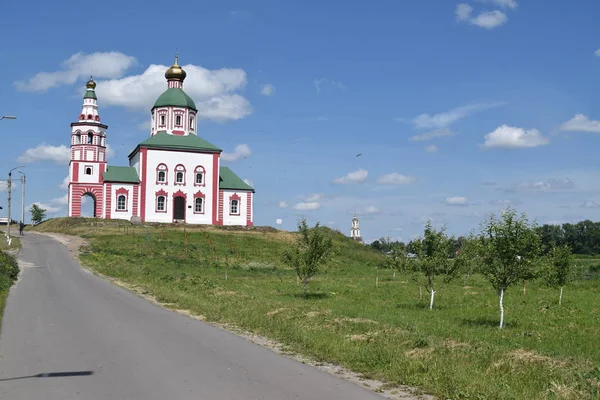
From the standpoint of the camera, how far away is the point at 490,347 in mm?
14008

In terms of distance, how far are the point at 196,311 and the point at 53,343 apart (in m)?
7.00

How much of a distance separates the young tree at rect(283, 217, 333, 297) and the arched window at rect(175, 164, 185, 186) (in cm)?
4274

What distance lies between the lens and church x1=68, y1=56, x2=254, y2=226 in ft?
232

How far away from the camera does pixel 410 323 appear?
1925cm

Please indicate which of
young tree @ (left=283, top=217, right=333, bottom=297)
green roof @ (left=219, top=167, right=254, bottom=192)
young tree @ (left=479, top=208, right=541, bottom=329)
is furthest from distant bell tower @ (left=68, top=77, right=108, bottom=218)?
young tree @ (left=479, top=208, right=541, bottom=329)

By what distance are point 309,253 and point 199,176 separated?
44.4m

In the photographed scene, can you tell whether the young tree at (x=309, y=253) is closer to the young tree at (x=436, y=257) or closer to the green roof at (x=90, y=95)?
the young tree at (x=436, y=257)

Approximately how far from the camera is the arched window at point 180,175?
7231 cm

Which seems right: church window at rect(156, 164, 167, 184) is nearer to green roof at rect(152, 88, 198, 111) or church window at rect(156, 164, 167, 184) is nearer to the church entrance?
the church entrance

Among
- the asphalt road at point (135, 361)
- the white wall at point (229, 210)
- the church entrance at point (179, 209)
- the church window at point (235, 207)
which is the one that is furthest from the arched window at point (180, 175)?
the asphalt road at point (135, 361)

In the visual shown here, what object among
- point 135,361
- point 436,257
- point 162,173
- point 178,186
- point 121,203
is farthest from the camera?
point 178,186

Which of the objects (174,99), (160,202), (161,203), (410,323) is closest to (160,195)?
(160,202)

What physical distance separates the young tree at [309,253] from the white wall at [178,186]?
42353 mm

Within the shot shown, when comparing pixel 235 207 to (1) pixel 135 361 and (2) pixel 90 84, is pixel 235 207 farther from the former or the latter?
(1) pixel 135 361
